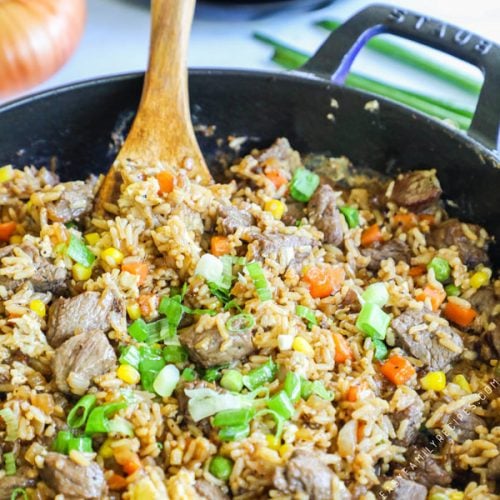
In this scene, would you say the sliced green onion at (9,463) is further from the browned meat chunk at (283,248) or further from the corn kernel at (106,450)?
the browned meat chunk at (283,248)

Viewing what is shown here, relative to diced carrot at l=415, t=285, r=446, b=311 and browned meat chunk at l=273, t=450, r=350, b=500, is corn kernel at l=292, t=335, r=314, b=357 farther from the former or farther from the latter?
diced carrot at l=415, t=285, r=446, b=311

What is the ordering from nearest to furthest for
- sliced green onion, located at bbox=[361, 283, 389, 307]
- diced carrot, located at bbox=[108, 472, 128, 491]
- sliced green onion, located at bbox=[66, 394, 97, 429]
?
diced carrot, located at bbox=[108, 472, 128, 491] → sliced green onion, located at bbox=[66, 394, 97, 429] → sliced green onion, located at bbox=[361, 283, 389, 307]

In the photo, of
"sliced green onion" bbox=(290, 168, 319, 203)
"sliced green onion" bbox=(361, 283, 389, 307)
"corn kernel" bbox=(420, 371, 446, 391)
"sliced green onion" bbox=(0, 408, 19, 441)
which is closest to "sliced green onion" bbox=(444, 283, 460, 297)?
"sliced green onion" bbox=(361, 283, 389, 307)

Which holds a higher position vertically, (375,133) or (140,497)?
(375,133)

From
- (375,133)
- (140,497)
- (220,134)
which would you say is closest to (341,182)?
(375,133)

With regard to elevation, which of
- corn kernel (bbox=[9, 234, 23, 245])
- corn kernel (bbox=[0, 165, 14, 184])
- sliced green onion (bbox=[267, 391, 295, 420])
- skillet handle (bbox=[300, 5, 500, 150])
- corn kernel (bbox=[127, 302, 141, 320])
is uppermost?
skillet handle (bbox=[300, 5, 500, 150])

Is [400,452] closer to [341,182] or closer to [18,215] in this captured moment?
[341,182]
